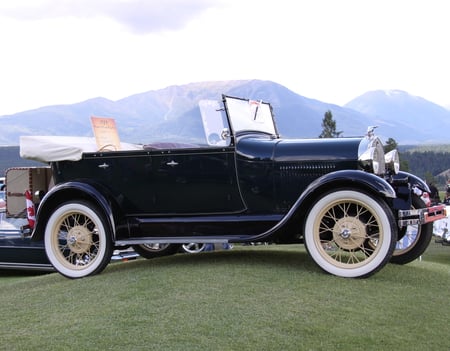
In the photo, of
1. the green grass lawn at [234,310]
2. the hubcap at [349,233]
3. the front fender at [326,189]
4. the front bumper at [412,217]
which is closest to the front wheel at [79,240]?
the green grass lawn at [234,310]

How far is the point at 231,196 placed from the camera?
6.27 m

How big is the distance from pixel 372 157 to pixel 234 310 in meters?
2.38

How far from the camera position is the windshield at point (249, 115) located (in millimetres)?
6676

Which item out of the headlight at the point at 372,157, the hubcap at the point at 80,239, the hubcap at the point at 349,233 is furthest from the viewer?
the hubcap at the point at 80,239

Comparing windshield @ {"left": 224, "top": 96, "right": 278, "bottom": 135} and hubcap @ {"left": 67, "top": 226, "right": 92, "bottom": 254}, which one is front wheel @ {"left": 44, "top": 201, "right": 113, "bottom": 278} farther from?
windshield @ {"left": 224, "top": 96, "right": 278, "bottom": 135}

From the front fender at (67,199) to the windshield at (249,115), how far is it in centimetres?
167

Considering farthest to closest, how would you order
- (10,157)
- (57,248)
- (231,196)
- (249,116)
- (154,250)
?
(10,157) < (154,250) < (249,116) < (57,248) < (231,196)

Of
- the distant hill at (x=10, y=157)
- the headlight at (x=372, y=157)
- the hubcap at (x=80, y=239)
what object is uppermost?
the distant hill at (x=10, y=157)

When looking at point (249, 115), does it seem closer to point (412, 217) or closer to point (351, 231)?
point (351, 231)

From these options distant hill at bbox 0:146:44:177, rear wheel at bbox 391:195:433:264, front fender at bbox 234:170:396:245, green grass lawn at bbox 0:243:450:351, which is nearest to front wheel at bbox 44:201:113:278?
green grass lawn at bbox 0:243:450:351

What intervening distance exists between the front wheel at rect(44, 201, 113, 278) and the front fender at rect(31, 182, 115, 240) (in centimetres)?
9

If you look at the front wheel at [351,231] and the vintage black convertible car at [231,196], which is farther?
the vintage black convertible car at [231,196]

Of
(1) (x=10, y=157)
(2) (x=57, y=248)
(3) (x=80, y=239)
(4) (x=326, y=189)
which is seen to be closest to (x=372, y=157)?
A: (4) (x=326, y=189)

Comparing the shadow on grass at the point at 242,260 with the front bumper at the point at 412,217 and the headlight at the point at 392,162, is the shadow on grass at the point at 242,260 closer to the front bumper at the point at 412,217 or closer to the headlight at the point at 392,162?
the front bumper at the point at 412,217
